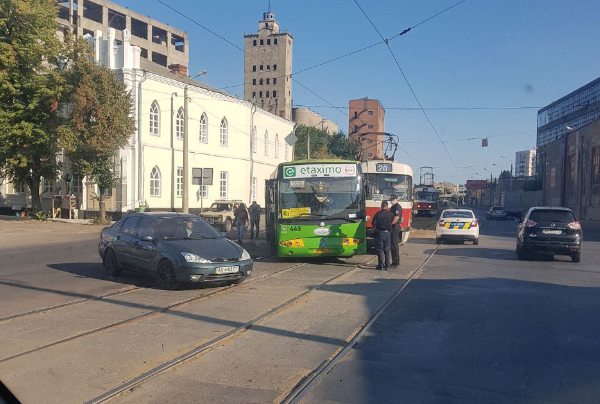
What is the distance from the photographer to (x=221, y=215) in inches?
1193

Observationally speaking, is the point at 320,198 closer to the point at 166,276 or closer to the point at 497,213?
the point at 166,276

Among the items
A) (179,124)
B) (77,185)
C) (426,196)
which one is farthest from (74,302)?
(426,196)

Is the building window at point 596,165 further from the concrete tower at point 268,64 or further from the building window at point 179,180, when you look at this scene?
the concrete tower at point 268,64

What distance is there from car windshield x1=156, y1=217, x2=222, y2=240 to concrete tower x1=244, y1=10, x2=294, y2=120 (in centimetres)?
8279

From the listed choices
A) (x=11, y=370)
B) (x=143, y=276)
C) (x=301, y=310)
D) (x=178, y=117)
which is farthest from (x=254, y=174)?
(x=11, y=370)

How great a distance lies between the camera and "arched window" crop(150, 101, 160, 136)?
120 ft

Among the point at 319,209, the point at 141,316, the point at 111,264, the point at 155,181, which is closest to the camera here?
the point at 141,316

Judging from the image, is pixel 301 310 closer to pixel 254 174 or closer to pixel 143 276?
pixel 143 276

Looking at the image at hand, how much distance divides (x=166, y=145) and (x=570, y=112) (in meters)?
78.7

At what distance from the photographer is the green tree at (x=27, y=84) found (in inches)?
1192

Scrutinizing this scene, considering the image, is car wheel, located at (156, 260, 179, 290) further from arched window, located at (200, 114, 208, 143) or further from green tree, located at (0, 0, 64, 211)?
arched window, located at (200, 114, 208, 143)

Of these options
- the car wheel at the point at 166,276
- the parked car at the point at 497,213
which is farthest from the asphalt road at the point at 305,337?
the parked car at the point at 497,213

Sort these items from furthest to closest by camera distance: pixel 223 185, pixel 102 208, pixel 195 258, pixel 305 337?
1. pixel 223 185
2. pixel 102 208
3. pixel 195 258
4. pixel 305 337

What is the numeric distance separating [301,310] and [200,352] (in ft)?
9.36
